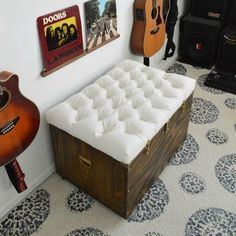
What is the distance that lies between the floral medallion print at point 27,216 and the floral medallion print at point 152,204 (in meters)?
0.44

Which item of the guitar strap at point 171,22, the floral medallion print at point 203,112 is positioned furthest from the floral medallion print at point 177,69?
the floral medallion print at point 203,112

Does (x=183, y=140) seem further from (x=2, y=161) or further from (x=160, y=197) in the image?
(x=2, y=161)

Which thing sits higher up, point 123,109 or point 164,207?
point 123,109

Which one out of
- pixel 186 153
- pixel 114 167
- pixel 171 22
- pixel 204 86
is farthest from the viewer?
pixel 204 86

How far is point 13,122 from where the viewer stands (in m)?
1.21

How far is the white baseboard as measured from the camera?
1466 mm

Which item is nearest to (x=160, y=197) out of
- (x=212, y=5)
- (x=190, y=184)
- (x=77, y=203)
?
(x=190, y=184)

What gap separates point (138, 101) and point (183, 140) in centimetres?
55

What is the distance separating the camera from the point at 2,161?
3.99ft

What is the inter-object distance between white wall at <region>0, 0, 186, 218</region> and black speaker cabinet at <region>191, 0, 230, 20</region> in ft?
3.06

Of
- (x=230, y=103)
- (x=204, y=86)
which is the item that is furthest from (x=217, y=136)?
(x=204, y=86)

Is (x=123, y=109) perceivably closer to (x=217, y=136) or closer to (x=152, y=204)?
(x=152, y=204)

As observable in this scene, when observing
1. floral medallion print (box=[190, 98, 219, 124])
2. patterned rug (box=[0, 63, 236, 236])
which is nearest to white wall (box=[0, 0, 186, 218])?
patterned rug (box=[0, 63, 236, 236])

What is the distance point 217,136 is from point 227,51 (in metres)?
0.88
